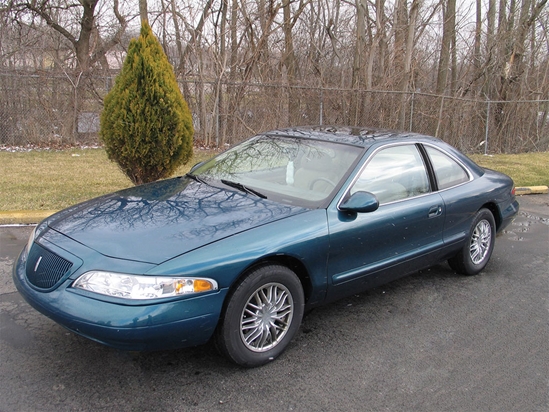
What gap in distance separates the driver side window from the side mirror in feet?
0.58

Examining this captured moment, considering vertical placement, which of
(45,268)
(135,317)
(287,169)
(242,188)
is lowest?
(135,317)

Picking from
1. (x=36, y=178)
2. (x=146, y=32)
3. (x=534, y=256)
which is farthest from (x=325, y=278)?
(x=36, y=178)

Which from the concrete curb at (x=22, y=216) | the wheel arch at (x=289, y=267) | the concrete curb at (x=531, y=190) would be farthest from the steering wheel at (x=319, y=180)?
the concrete curb at (x=531, y=190)

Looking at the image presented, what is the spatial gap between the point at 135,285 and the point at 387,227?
6.61ft

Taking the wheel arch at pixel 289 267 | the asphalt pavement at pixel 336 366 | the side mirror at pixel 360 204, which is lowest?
the asphalt pavement at pixel 336 366

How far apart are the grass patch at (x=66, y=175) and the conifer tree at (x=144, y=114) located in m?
1.16

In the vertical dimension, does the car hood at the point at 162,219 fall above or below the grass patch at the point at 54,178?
above

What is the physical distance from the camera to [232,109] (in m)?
13.9

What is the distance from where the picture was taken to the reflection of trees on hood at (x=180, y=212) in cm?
321

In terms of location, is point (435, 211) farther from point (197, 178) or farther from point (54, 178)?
→ point (54, 178)

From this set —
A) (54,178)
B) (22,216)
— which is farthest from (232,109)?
(22,216)

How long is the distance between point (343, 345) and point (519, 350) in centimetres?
128

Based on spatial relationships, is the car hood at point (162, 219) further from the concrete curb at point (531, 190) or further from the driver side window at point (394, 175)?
the concrete curb at point (531, 190)

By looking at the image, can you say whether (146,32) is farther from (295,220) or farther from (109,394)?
(109,394)
